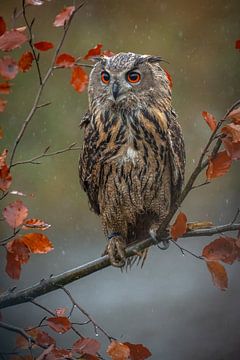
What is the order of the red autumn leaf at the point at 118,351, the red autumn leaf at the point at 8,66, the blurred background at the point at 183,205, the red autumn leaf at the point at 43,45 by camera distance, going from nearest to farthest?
the red autumn leaf at the point at 8,66
the red autumn leaf at the point at 118,351
the red autumn leaf at the point at 43,45
the blurred background at the point at 183,205

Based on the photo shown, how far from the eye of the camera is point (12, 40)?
156 cm

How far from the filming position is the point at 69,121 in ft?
15.6

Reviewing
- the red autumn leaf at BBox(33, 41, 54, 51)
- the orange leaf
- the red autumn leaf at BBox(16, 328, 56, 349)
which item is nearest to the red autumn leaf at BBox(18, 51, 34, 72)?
the red autumn leaf at BBox(33, 41, 54, 51)

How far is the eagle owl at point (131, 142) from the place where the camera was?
239cm

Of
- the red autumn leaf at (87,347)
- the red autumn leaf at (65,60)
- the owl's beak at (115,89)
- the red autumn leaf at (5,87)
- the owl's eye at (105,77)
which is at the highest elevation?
the red autumn leaf at (5,87)

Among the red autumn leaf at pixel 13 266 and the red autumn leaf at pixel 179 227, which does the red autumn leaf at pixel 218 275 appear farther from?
the red autumn leaf at pixel 13 266

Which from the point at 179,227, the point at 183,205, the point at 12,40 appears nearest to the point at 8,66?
the point at 12,40

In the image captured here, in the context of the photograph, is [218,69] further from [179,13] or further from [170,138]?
[170,138]

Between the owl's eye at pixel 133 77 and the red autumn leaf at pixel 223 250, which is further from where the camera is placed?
the owl's eye at pixel 133 77

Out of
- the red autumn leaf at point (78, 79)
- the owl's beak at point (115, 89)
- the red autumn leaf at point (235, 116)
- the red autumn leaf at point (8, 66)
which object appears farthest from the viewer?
the owl's beak at point (115, 89)

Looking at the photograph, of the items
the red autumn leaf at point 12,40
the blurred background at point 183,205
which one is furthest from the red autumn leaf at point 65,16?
the blurred background at point 183,205

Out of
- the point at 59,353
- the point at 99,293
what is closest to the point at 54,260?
the point at 99,293

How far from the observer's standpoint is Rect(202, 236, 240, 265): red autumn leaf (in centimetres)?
172

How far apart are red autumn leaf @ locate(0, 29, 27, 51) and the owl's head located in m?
0.81
